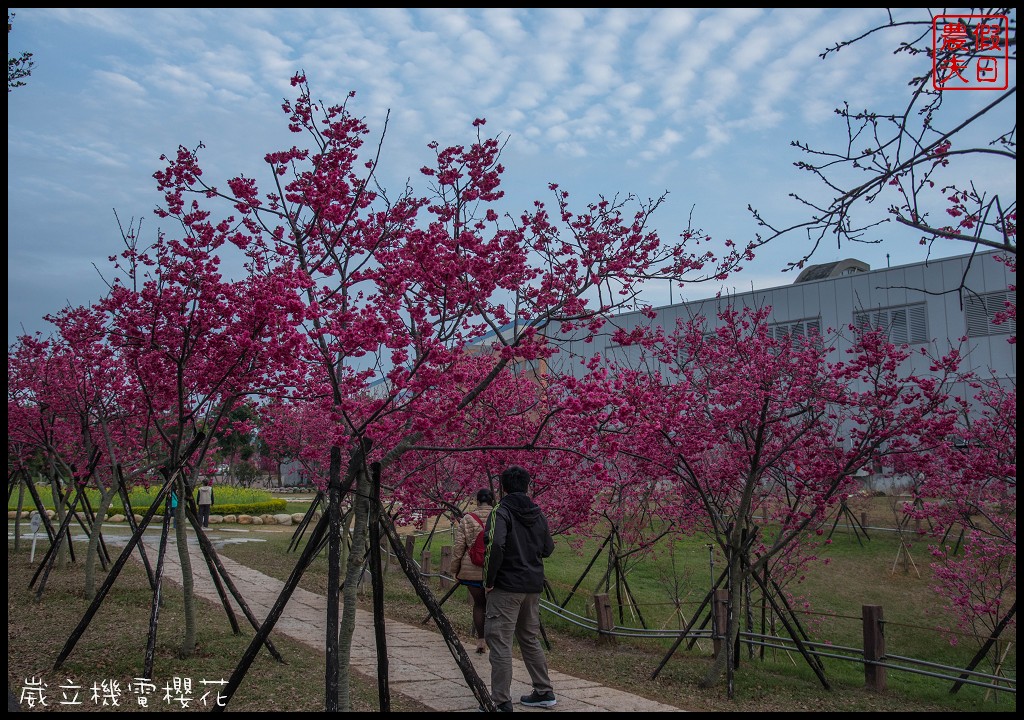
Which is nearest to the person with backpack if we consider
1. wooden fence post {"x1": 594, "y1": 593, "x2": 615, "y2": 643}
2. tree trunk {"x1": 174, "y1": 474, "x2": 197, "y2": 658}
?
wooden fence post {"x1": 594, "y1": 593, "x2": 615, "y2": 643}

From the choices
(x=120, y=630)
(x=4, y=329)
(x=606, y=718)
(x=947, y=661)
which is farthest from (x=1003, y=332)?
(x=4, y=329)

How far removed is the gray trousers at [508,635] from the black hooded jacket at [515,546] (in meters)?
0.10

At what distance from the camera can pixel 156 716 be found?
503cm

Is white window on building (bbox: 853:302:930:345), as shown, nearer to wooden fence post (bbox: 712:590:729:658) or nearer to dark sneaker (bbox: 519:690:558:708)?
wooden fence post (bbox: 712:590:729:658)

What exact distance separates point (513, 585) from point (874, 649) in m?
3.56

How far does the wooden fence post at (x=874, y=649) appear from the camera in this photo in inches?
269

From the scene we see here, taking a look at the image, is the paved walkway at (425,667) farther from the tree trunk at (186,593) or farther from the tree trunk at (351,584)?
the tree trunk at (186,593)

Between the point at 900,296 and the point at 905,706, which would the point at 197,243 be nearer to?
the point at 905,706

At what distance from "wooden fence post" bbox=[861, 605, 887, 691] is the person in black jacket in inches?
120

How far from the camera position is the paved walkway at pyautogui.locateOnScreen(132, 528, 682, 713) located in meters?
5.97

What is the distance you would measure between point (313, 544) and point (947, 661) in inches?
345

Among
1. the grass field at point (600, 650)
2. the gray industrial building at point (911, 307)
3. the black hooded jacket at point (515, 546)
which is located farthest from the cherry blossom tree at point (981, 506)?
the gray industrial building at point (911, 307)

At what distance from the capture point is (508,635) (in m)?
5.60

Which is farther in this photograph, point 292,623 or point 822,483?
Answer: point 292,623
